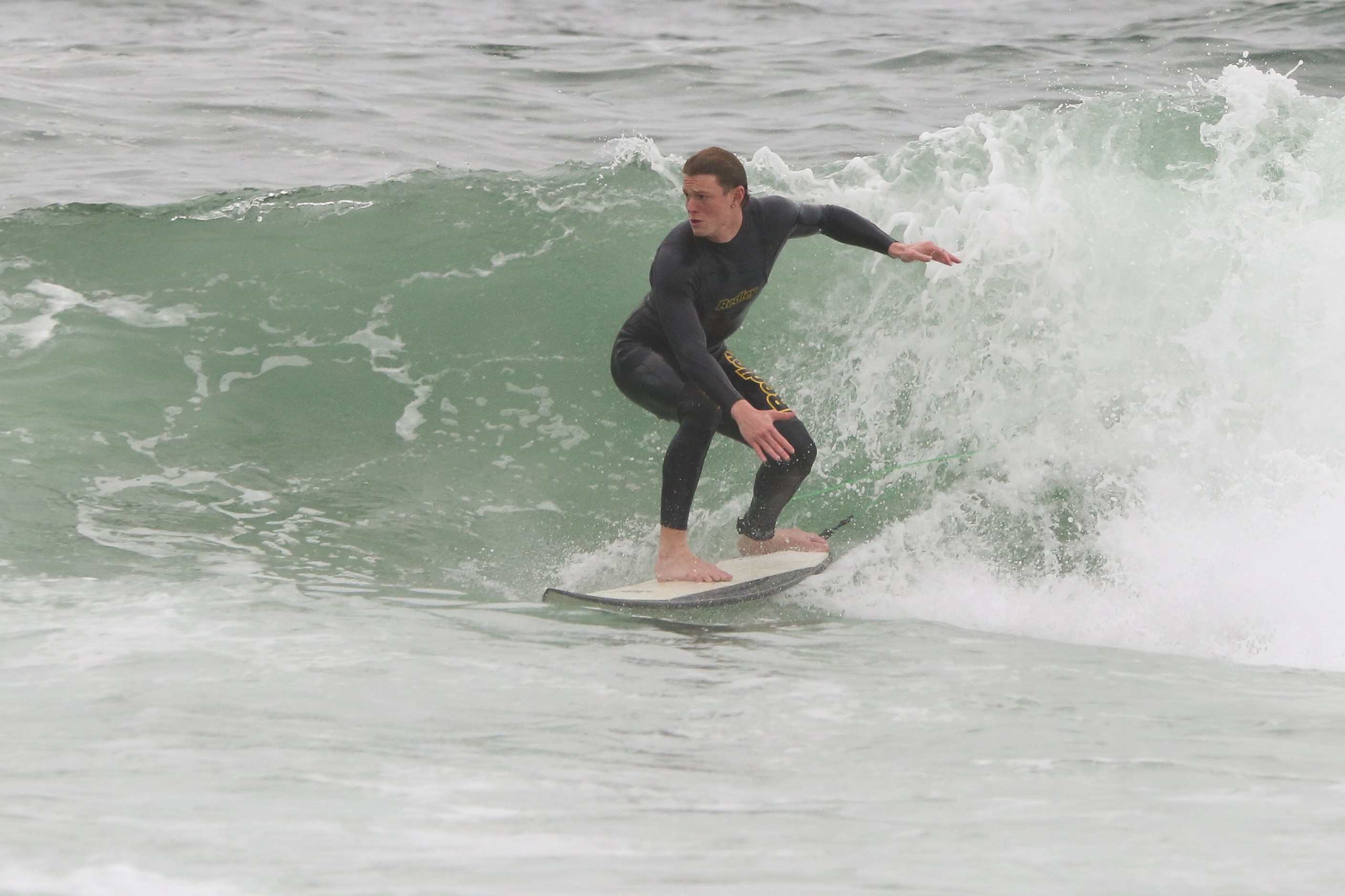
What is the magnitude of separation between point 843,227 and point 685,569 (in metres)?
1.71

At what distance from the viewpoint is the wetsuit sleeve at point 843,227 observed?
570 centimetres

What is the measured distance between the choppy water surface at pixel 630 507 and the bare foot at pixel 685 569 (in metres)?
0.25

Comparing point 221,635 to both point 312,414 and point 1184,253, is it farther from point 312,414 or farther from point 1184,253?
point 1184,253

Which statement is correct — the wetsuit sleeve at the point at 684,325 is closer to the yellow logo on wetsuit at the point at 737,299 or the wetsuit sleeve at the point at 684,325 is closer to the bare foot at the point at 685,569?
the yellow logo on wetsuit at the point at 737,299

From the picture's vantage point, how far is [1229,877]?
2168 mm

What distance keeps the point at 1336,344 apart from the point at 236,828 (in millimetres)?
5917

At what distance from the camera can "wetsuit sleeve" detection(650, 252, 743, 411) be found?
499cm

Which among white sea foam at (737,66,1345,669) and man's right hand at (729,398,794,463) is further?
white sea foam at (737,66,1345,669)

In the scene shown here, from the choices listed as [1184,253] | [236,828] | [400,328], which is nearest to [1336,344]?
[1184,253]

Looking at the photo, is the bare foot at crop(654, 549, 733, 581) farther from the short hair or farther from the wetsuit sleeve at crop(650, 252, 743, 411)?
the short hair

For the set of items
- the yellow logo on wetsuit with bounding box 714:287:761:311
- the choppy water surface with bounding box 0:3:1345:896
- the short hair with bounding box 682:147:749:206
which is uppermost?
the short hair with bounding box 682:147:749:206

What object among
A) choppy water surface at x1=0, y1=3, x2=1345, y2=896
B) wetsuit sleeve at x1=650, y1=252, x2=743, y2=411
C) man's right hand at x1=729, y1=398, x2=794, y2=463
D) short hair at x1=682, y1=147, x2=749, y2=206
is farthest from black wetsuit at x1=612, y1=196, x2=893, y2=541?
choppy water surface at x1=0, y1=3, x2=1345, y2=896

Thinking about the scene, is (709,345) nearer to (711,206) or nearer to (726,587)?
(711,206)

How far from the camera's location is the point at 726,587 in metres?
5.27
